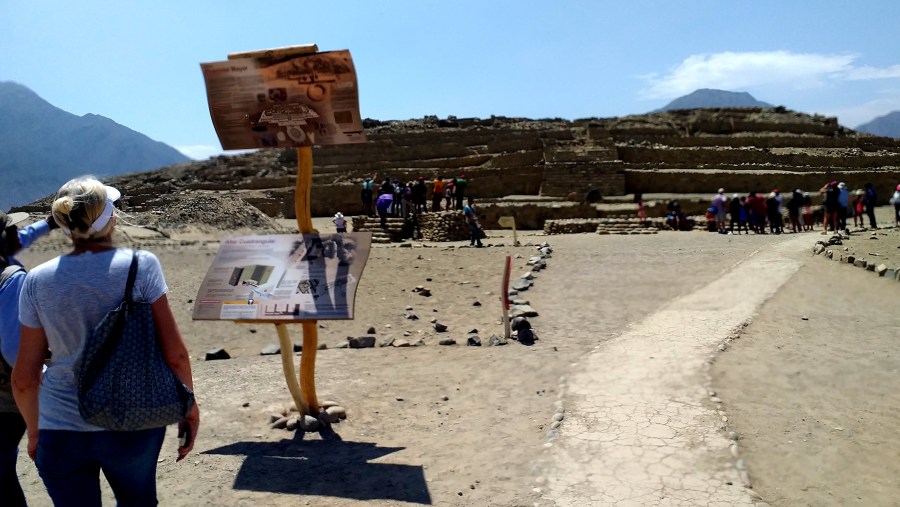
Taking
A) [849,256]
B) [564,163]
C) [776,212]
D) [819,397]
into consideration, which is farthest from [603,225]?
[819,397]

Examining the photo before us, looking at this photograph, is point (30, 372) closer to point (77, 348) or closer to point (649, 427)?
point (77, 348)

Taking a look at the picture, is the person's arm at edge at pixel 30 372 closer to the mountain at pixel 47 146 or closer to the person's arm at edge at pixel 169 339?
the person's arm at edge at pixel 169 339

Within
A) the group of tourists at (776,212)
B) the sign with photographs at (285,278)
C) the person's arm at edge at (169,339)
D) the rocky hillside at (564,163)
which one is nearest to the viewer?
the person's arm at edge at (169,339)

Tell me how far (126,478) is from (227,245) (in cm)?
326

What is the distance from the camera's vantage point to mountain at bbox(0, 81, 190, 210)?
10.3 m

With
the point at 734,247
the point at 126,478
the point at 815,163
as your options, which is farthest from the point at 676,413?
the point at 815,163

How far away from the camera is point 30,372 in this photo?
2773mm

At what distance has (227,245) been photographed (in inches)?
227

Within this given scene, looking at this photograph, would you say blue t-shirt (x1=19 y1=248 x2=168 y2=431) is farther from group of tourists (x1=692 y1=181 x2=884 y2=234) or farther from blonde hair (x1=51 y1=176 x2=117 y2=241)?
group of tourists (x1=692 y1=181 x2=884 y2=234)

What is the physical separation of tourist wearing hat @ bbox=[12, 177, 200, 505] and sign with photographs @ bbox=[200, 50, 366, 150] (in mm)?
2969

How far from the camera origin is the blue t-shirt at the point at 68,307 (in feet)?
8.82

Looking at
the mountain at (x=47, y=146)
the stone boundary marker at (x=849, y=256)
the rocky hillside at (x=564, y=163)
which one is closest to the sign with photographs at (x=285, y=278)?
the mountain at (x=47, y=146)

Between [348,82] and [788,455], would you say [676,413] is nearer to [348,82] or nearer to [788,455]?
[788,455]

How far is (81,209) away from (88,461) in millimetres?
1040
